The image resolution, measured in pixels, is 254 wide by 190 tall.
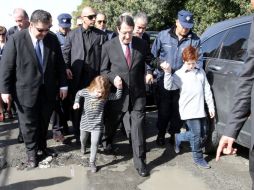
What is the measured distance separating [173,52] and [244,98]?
3125 mm

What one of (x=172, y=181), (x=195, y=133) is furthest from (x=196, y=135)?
(x=172, y=181)

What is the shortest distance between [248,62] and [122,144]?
3.78 meters

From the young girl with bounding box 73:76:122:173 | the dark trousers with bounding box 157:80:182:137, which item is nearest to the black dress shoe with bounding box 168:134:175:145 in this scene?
the dark trousers with bounding box 157:80:182:137

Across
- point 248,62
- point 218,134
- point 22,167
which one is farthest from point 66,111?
point 248,62

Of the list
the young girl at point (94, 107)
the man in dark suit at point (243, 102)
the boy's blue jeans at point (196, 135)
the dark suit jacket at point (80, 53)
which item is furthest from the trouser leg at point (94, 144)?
the man in dark suit at point (243, 102)

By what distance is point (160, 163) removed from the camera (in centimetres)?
527

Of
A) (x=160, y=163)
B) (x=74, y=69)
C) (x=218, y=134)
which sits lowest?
(x=160, y=163)

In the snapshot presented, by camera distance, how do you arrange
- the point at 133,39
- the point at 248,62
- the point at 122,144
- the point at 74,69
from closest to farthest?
the point at 248,62, the point at 133,39, the point at 74,69, the point at 122,144

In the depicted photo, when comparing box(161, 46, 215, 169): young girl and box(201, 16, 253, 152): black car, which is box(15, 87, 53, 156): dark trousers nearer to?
box(161, 46, 215, 169): young girl

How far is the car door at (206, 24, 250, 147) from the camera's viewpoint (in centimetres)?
466

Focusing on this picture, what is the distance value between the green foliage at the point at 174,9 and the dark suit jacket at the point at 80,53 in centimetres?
839

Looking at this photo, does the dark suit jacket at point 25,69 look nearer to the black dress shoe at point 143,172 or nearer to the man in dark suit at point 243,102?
the black dress shoe at point 143,172

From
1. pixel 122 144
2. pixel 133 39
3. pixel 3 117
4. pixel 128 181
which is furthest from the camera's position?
pixel 3 117

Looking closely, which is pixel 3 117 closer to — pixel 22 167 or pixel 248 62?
pixel 22 167
